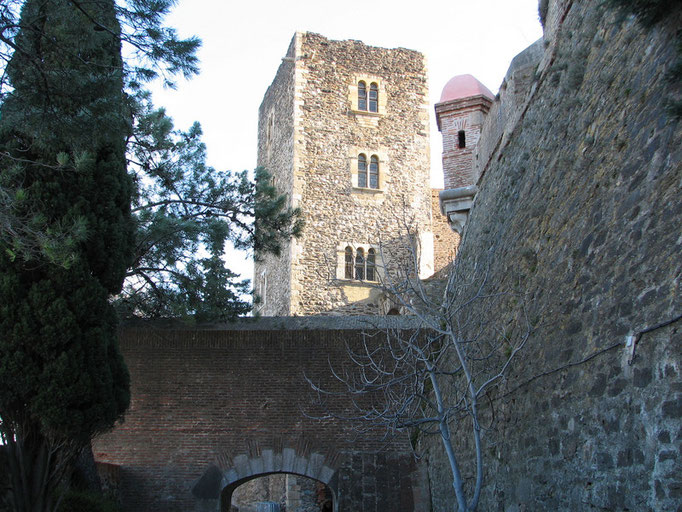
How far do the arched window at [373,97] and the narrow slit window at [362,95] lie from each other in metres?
0.20

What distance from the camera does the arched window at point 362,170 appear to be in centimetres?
2711

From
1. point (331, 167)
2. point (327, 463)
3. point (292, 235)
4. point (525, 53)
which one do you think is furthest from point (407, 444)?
point (331, 167)

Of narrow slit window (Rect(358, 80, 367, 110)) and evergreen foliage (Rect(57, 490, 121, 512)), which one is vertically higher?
narrow slit window (Rect(358, 80, 367, 110))

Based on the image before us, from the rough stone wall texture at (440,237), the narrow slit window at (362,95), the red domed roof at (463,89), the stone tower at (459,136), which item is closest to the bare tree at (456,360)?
the stone tower at (459,136)

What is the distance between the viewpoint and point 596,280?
20.7ft

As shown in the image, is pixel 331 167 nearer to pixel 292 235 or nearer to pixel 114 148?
pixel 292 235

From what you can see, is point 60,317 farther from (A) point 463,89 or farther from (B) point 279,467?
(A) point 463,89

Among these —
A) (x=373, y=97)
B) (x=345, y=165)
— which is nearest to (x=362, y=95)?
(x=373, y=97)

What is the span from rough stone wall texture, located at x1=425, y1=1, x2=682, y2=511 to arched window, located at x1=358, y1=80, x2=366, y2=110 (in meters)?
18.5

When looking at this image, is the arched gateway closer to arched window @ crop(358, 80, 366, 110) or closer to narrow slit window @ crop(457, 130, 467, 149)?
narrow slit window @ crop(457, 130, 467, 149)

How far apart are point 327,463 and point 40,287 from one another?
591 cm

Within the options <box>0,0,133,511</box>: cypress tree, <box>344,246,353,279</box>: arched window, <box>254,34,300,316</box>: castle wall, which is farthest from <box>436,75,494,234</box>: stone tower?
<box>344,246,353,279</box>: arched window

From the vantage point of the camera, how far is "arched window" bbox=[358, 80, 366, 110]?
28.0 metres

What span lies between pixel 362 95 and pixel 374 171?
3.10 m
